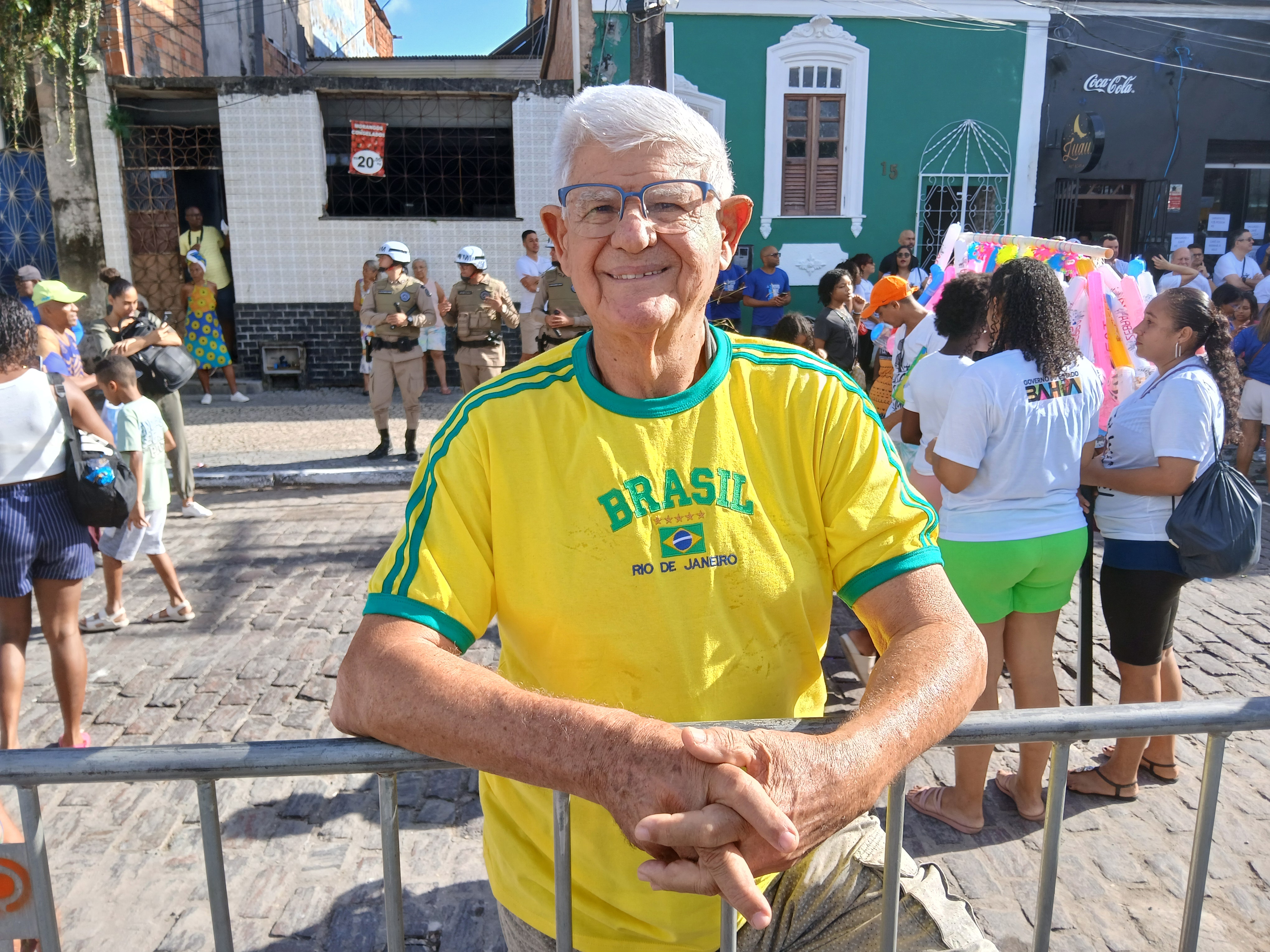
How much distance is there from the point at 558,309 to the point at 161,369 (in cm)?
362

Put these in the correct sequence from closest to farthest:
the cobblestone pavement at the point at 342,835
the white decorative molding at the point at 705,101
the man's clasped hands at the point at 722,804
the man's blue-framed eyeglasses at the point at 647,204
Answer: the man's clasped hands at the point at 722,804 → the man's blue-framed eyeglasses at the point at 647,204 → the cobblestone pavement at the point at 342,835 → the white decorative molding at the point at 705,101

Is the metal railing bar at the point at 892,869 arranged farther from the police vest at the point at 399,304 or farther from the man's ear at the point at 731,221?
the police vest at the point at 399,304

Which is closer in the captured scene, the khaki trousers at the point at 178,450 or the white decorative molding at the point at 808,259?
the khaki trousers at the point at 178,450

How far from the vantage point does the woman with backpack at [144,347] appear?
22.4 feet

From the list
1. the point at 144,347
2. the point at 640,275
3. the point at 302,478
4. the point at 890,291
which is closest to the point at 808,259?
the point at 302,478

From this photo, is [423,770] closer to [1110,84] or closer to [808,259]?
[808,259]

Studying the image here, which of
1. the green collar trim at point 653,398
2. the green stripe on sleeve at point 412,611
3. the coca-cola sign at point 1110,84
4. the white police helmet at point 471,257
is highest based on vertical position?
the coca-cola sign at point 1110,84

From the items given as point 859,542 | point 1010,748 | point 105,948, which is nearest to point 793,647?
point 859,542

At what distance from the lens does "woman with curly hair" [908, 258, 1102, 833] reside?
10.8 ft

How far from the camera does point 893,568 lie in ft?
5.23

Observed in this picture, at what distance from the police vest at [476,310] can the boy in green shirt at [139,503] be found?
4.47 meters

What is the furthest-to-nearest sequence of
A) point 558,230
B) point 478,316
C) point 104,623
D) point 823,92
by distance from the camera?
point 823,92 → point 478,316 → point 104,623 → point 558,230

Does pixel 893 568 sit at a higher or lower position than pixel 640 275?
lower

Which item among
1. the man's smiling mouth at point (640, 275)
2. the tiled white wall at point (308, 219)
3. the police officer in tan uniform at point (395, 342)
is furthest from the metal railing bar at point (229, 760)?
the tiled white wall at point (308, 219)
